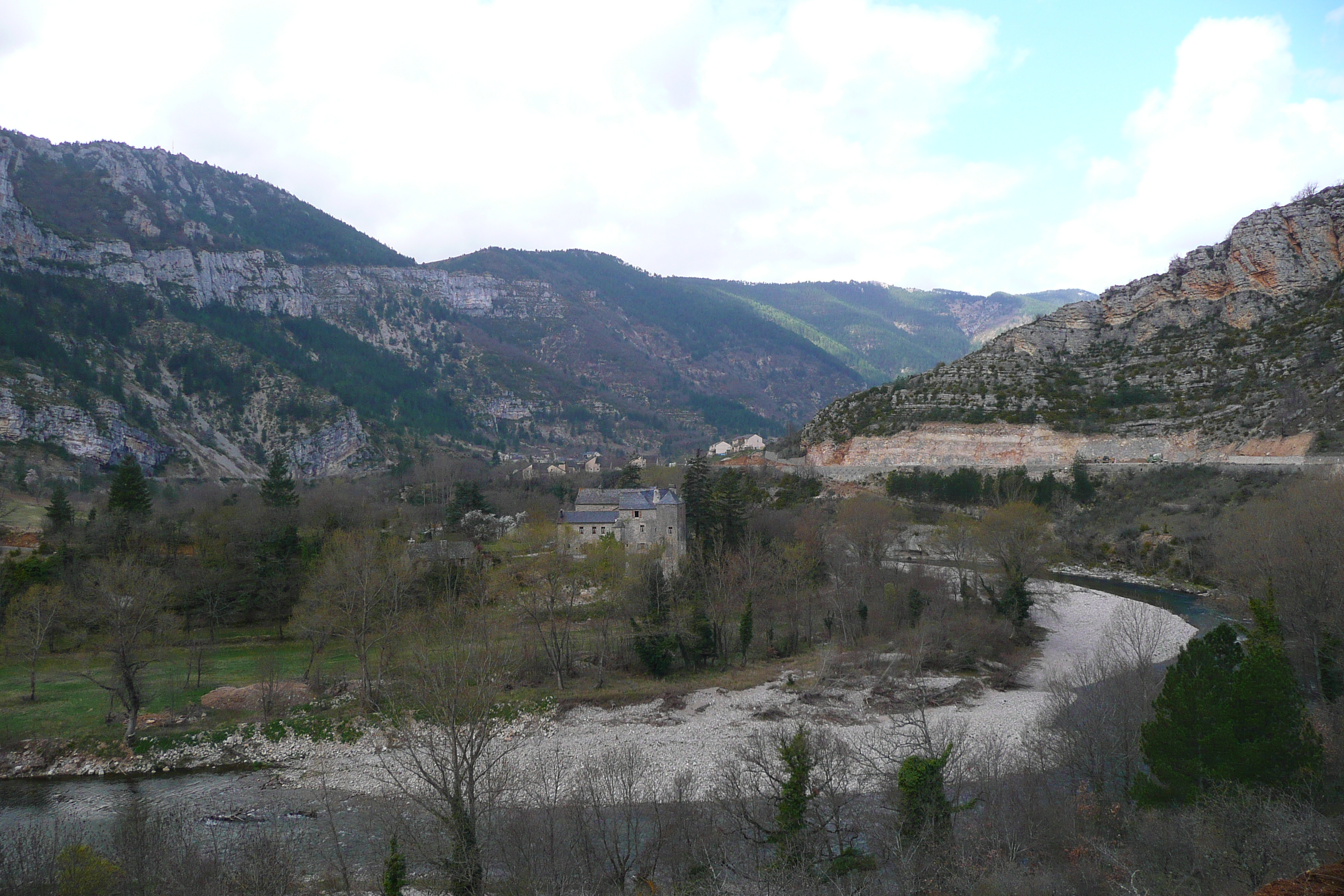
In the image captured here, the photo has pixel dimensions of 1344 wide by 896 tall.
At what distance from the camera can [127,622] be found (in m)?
25.4

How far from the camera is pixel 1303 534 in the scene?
23797mm

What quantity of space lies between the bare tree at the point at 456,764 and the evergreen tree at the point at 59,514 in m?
30.4

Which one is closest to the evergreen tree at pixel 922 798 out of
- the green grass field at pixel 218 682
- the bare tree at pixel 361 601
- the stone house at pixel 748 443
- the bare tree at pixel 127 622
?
the green grass field at pixel 218 682

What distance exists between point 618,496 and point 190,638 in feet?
82.8

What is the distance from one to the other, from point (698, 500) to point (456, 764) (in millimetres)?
33854

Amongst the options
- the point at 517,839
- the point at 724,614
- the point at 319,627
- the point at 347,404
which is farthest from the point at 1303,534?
the point at 347,404

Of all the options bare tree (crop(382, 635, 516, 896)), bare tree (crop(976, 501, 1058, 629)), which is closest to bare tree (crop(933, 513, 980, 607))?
bare tree (crop(976, 501, 1058, 629))

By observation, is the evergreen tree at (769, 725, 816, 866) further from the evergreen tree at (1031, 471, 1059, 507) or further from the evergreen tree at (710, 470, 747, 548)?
the evergreen tree at (1031, 471, 1059, 507)

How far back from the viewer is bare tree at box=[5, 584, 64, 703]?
26.7 m

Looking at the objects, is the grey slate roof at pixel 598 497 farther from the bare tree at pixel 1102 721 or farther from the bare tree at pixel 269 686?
the bare tree at pixel 1102 721

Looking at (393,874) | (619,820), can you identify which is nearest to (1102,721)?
(619,820)

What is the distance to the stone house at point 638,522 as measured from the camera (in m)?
44.1

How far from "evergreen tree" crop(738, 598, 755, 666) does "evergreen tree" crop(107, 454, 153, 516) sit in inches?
1402

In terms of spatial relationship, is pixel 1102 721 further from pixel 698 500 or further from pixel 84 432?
pixel 84 432
